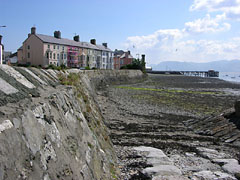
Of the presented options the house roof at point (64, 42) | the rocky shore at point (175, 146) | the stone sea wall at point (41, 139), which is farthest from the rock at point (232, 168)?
the house roof at point (64, 42)

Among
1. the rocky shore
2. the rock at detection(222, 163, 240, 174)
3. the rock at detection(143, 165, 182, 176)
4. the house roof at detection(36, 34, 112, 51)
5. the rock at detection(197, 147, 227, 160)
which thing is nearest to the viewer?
the rock at detection(143, 165, 182, 176)

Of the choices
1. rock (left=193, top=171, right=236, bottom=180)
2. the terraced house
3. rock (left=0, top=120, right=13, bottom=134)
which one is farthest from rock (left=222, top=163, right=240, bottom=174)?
the terraced house

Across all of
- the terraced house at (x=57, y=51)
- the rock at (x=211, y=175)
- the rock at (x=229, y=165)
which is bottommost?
the rock at (x=229, y=165)

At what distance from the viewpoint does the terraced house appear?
65769 millimetres

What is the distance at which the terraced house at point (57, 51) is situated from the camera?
65.8 metres

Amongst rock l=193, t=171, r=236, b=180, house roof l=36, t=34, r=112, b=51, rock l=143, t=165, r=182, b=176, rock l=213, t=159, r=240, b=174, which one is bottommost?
rock l=213, t=159, r=240, b=174

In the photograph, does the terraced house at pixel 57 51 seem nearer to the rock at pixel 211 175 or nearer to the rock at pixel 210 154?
the rock at pixel 210 154

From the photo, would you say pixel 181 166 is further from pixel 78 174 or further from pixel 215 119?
pixel 215 119

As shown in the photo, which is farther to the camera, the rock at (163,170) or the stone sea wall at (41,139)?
the rock at (163,170)

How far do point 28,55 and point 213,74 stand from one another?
134 m

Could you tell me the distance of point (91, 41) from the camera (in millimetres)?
97312

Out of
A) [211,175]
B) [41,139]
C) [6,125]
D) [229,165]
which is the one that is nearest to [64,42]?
[229,165]

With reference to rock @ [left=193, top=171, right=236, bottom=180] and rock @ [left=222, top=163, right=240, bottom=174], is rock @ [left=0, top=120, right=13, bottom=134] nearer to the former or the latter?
rock @ [left=193, top=171, right=236, bottom=180]

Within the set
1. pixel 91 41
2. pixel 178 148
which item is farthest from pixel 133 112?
pixel 91 41
